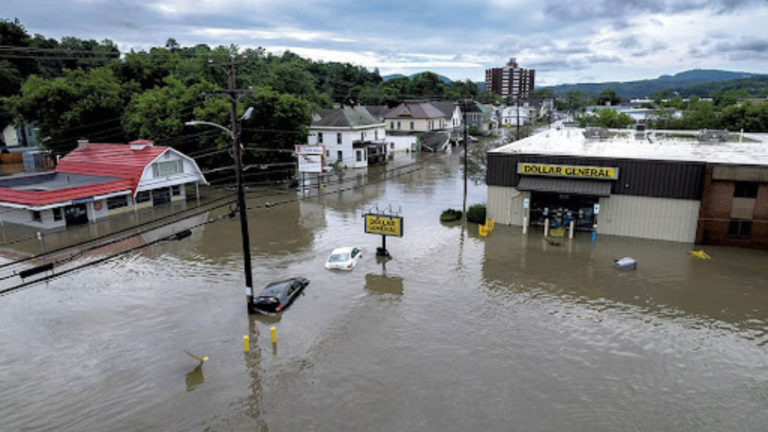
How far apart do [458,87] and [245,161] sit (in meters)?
130

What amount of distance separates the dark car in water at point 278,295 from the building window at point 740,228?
26842mm

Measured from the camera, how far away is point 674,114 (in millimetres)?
85812

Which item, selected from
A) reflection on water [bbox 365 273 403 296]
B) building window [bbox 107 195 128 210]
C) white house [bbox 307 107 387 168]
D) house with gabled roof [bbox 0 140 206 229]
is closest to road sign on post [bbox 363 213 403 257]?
reflection on water [bbox 365 273 403 296]

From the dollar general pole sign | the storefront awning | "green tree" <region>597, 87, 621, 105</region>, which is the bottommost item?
the dollar general pole sign

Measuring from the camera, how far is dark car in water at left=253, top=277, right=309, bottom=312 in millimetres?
20594

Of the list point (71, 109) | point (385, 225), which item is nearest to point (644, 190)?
point (385, 225)

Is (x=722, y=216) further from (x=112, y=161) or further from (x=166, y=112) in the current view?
(x=166, y=112)

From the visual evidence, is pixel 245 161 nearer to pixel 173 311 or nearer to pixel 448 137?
pixel 173 311

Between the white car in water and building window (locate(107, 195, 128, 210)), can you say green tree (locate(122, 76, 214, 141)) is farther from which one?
the white car in water

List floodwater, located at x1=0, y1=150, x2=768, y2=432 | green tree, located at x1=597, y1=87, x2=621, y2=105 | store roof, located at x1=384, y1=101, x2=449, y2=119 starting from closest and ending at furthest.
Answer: floodwater, located at x1=0, y1=150, x2=768, y2=432, store roof, located at x1=384, y1=101, x2=449, y2=119, green tree, located at x1=597, y1=87, x2=621, y2=105

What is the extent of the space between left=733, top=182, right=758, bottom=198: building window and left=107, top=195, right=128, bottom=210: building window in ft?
147

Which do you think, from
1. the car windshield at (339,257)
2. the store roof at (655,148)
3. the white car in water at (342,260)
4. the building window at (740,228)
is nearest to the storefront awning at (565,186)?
the store roof at (655,148)

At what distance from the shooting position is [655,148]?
3738 cm

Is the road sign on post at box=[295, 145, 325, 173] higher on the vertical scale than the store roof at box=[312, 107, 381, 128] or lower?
lower
